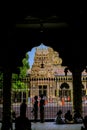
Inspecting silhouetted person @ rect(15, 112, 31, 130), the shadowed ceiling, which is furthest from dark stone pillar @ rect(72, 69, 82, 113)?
silhouetted person @ rect(15, 112, 31, 130)

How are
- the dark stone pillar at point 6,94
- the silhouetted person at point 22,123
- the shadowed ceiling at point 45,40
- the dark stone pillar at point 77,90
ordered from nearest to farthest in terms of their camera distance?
the silhouetted person at point 22,123 → the shadowed ceiling at point 45,40 → the dark stone pillar at point 6,94 → the dark stone pillar at point 77,90

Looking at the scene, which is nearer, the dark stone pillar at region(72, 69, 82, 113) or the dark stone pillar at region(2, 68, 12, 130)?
the dark stone pillar at region(2, 68, 12, 130)

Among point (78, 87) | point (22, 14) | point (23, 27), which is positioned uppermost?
point (23, 27)

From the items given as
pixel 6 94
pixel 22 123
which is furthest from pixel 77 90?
pixel 22 123

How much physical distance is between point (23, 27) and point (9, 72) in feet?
5.45

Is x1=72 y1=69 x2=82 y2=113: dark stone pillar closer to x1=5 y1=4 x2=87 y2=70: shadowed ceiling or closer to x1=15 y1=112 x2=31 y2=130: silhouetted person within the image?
x1=5 y1=4 x2=87 y2=70: shadowed ceiling

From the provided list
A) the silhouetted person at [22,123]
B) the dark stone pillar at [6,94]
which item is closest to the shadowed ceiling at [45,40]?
the dark stone pillar at [6,94]

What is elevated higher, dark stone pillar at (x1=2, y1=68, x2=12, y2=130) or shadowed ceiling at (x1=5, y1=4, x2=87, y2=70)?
shadowed ceiling at (x1=5, y1=4, x2=87, y2=70)

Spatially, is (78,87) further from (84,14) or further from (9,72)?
(84,14)

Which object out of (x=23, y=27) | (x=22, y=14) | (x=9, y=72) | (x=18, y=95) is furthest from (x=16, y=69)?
(x=18, y=95)

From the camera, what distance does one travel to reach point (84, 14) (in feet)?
22.7

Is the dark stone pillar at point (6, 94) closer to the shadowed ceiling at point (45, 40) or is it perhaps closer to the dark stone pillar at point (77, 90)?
the shadowed ceiling at point (45, 40)

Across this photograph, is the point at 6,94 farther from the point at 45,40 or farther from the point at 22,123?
the point at 22,123

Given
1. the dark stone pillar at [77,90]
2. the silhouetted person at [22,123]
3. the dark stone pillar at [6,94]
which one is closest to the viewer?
the silhouetted person at [22,123]
